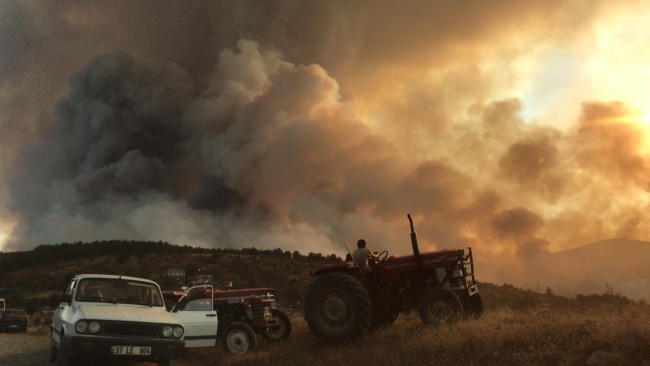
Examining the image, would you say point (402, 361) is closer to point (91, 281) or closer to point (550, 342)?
point (550, 342)

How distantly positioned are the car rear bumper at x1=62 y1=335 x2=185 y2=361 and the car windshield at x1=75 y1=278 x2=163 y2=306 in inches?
58.7

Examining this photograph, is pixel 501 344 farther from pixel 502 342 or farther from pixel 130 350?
pixel 130 350

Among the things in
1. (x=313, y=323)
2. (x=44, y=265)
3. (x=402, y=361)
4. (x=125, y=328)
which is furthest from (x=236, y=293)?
(x=44, y=265)

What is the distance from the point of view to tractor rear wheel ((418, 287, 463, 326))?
32.5 feet

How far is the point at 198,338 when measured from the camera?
1180 centimetres

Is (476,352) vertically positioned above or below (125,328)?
below

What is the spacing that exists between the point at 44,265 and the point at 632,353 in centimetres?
8030

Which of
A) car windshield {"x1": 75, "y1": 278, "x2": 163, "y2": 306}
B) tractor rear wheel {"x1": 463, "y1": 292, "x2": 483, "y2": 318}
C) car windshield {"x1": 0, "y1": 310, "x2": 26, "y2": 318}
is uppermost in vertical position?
car windshield {"x1": 75, "y1": 278, "x2": 163, "y2": 306}

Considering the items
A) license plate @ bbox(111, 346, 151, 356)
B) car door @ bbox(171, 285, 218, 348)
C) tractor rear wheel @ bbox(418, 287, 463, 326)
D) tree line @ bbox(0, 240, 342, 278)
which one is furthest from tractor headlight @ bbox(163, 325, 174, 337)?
tree line @ bbox(0, 240, 342, 278)

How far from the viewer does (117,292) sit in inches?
370

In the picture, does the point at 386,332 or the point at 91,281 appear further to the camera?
the point at 386,332

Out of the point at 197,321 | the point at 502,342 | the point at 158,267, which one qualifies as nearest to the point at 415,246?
the point at 502,342

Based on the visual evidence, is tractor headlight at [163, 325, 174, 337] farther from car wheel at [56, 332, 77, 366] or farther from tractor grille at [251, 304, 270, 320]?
tractor grille at [251, 304, 270, 320]

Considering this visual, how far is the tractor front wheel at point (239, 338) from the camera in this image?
1263cm
